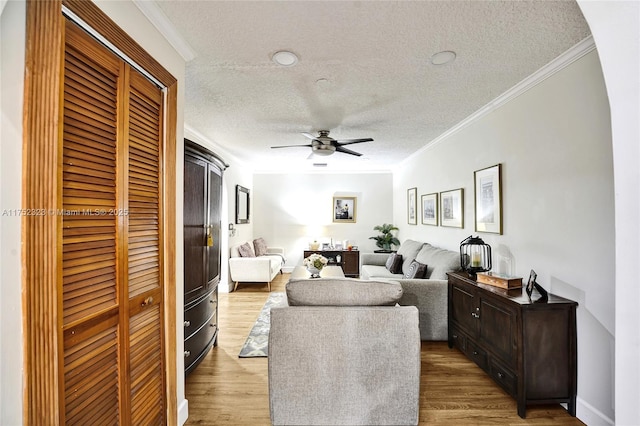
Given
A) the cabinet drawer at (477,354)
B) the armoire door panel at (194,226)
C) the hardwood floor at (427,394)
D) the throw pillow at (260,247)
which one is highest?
the armoire door panel at (194,226)

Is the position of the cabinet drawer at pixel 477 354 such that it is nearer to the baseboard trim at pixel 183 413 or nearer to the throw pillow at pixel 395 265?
the throw pillow at pixel 395 265

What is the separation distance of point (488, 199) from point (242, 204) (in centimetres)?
464

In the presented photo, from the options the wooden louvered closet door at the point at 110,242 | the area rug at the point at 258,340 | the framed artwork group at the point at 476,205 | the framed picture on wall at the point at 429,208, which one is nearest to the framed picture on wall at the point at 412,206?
the framed artwork group at the point at 476,205

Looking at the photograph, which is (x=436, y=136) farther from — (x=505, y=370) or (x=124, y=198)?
(x=124, y=198)

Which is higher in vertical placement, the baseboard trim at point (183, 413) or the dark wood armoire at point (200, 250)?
the dark wood armoire at point (200, 250)

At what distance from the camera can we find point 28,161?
0.98 m

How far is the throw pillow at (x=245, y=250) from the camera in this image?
5606 mm

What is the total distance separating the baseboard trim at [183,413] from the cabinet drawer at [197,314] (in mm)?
517

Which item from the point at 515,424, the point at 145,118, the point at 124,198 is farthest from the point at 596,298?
the point at 145,118

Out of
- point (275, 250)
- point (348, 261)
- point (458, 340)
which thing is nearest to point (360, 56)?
point (458, 340)

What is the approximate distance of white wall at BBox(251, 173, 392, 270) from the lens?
23.3ft

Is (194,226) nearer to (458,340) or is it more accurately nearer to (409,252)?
(458,340)

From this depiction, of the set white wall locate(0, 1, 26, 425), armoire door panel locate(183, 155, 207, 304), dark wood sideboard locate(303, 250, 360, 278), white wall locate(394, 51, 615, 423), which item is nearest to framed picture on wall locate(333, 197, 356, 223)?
dark wood sideboard locate(303, 250, 360, 278)

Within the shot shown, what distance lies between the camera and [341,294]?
190cm
